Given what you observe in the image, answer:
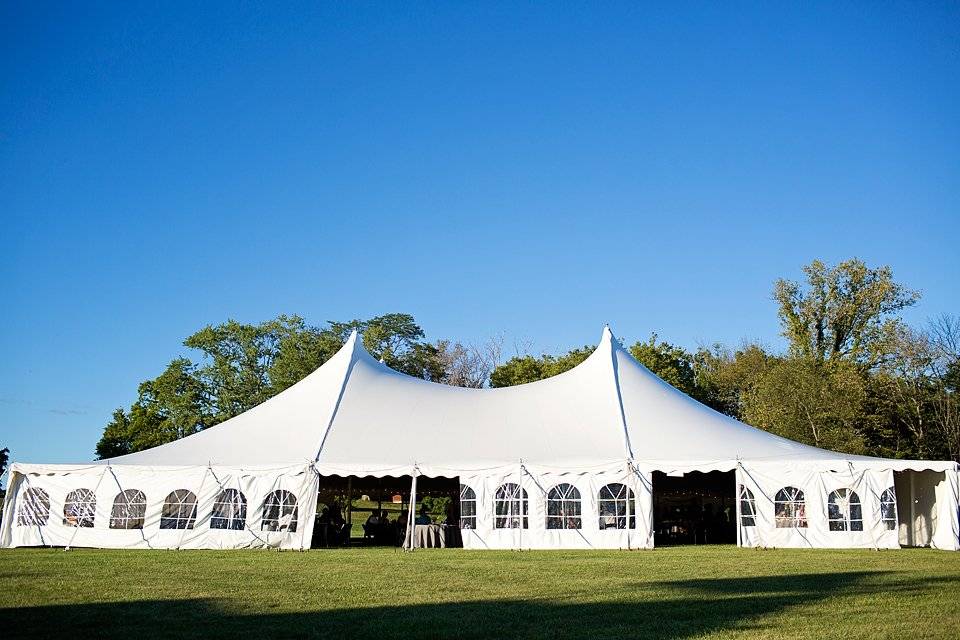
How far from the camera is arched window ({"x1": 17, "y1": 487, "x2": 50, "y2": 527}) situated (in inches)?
674

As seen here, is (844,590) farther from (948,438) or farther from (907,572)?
(948,438)

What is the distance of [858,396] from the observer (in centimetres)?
3067

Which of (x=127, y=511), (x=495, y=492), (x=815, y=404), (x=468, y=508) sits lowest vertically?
(x=127, y=511)

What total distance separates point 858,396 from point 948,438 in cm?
339

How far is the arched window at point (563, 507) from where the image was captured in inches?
664

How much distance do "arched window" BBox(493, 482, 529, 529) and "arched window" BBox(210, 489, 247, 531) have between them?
14.7 feet

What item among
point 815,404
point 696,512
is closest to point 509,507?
point 696,512

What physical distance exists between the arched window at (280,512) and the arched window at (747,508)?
804 centimetres

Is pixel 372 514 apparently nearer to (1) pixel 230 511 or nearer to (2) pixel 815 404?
(1) pixel 230 511

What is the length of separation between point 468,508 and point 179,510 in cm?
516

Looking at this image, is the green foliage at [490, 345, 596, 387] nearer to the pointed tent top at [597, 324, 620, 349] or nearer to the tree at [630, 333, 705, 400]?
the tree at [630, 333, 705, 400]

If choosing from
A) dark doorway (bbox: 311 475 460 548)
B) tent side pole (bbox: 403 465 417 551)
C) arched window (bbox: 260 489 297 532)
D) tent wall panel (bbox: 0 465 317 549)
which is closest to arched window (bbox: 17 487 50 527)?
tent wall panel (bbox: 0 465 317 549)

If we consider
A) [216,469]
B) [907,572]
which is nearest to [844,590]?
[907,572]

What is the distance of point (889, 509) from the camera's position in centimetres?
1659
